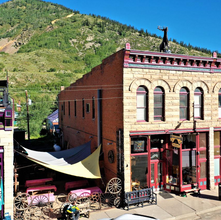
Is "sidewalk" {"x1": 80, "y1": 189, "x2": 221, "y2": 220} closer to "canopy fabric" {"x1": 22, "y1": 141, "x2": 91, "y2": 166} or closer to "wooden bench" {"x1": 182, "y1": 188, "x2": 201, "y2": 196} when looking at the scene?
"wooden bench" {"x1": 182, "y1": 188, "x2": 201, "y2": 196}

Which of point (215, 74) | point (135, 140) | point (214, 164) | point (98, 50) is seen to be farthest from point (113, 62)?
point (98, 50)

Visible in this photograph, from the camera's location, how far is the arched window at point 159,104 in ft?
47.5

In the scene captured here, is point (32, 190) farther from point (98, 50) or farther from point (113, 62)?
point (98, 50)

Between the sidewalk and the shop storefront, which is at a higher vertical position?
the shop storefront

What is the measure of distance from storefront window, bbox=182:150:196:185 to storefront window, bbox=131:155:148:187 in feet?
9.02

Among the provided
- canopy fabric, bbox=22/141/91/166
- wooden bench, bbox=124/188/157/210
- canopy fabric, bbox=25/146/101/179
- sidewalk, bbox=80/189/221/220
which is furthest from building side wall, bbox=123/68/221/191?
canopy fabric, bbox=22/141/91/166

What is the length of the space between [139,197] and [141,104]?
5428mm

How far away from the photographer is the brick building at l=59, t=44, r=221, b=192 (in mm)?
13641

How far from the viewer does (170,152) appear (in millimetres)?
14992

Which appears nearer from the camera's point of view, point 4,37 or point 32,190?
point 32,190

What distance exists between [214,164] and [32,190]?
40.1ft

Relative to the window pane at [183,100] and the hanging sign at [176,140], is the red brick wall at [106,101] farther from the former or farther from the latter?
the window pane at [183,100]

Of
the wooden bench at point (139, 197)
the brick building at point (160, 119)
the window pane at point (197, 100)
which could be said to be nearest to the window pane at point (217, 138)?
the brick building at point (160, 119)

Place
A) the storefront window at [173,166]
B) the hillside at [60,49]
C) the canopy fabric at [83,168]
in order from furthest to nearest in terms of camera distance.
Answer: the hillside at [60,49], the storefront window at [173,166], the canopy fabric at [83,168]
